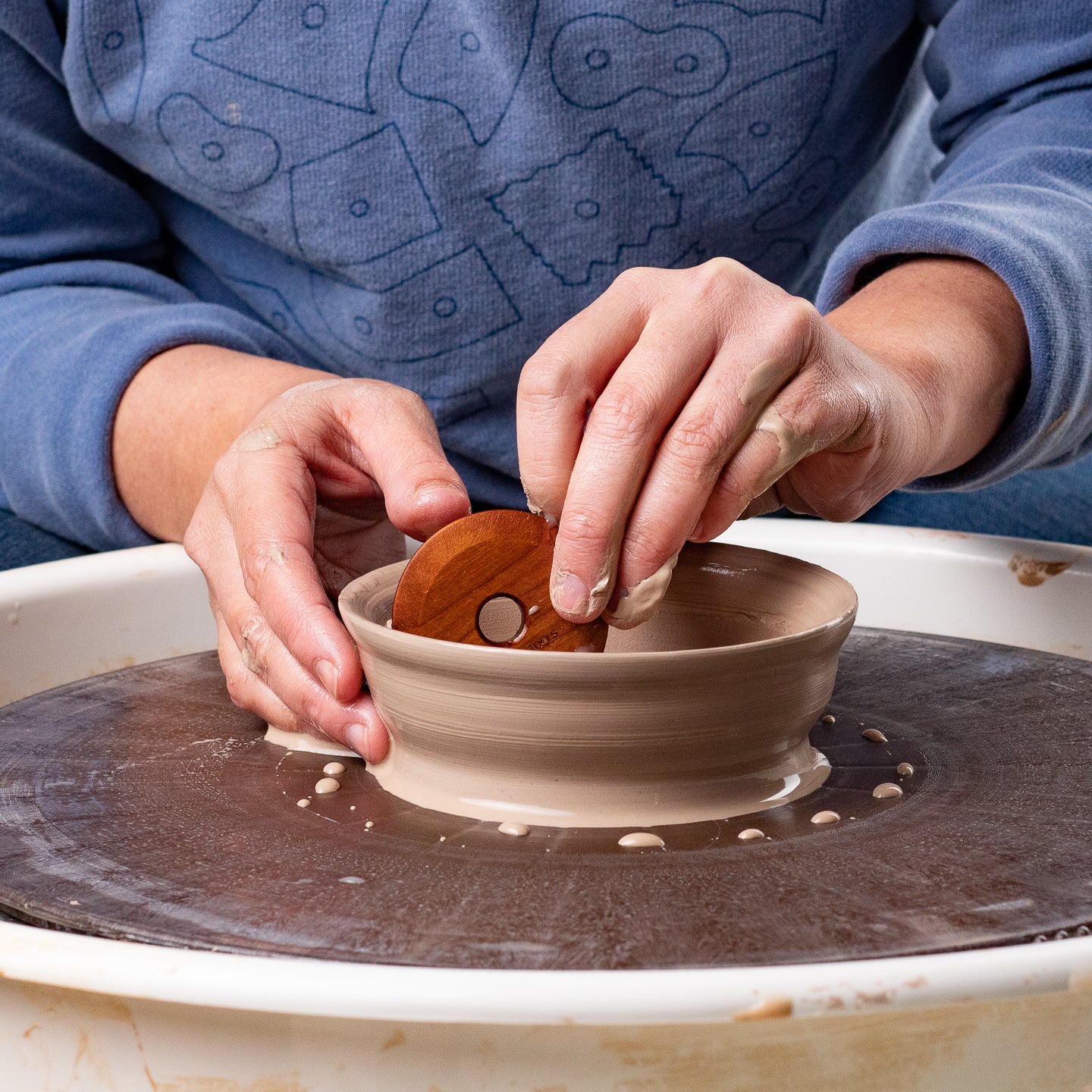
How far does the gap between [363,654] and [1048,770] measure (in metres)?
0.41

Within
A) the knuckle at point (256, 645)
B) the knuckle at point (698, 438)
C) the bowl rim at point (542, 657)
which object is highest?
the knuckle at point (698, 438)

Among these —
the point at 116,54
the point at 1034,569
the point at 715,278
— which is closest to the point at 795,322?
the point at 715,278

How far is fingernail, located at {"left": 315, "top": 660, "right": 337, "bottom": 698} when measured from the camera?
72cm

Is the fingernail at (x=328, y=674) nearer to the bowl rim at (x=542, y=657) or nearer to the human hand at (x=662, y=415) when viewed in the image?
the bowl rim at (x=542, y=657)

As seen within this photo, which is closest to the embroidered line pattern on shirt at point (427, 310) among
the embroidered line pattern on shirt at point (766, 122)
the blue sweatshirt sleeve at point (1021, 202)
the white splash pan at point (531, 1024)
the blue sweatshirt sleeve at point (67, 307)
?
the blue sweatshirt sleeve at point (67, 307)

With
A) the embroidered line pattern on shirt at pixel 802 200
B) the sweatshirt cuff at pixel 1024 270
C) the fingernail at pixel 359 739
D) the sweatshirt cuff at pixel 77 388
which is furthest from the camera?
the embroidered line pattern on shirt at pixel 802 200

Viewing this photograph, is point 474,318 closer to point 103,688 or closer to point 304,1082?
point 103,688

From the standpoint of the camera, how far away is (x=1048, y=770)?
0.69 m

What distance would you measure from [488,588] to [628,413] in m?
0.13

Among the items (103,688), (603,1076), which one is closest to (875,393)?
(603,1076)

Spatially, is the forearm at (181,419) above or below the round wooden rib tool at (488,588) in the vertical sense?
below

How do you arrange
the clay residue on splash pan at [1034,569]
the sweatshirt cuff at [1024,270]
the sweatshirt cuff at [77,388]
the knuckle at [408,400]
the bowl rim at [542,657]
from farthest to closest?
1. the sweatshirt cuff at [77,388]
2. the clay residue on splash pan at [1034,569]
3. the sweatshirt cuff at [1024,270]
4. the knuckle at [408,400]
5. the bowl rim at [542,657]

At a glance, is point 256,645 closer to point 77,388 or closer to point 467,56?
point 77,388

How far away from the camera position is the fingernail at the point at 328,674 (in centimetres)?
72
